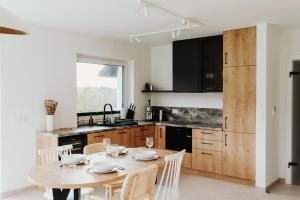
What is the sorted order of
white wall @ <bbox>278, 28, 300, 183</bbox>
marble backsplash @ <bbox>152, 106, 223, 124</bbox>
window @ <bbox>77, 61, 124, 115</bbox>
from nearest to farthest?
white wall @ <bbox>278, 28, 300, 183</bbox>
window @ <bbox>77, 61, 124, 115</bbox>
marble backsplash @ <bbox>152, 106, 223, 124</bbox>

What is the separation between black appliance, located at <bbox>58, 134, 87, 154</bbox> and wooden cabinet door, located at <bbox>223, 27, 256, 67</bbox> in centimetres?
260

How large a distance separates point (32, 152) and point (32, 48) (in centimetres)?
158

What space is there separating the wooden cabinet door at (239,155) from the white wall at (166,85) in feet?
3.53

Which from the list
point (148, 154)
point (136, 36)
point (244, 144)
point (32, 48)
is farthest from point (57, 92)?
point (244, 144)

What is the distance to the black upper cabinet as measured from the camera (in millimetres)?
5090

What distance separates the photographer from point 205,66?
5258mm

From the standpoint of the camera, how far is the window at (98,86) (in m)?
5.29

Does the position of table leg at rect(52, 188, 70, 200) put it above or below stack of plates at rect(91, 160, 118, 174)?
below

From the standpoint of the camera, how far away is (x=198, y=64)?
5301 mm

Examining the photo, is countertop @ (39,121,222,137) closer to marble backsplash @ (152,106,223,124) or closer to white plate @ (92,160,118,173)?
marble backsplash @ (152,106,223,124)

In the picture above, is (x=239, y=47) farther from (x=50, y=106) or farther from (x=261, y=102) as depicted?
(x=50, y=106)

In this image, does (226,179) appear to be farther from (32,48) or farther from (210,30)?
(32,48)

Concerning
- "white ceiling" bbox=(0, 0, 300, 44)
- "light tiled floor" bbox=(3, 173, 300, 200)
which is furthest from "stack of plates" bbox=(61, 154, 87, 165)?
"white ceiling" bbox=(0, 0, 300, 44)

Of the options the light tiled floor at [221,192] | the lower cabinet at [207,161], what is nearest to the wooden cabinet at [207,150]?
the lower cabinet at [207,161]
